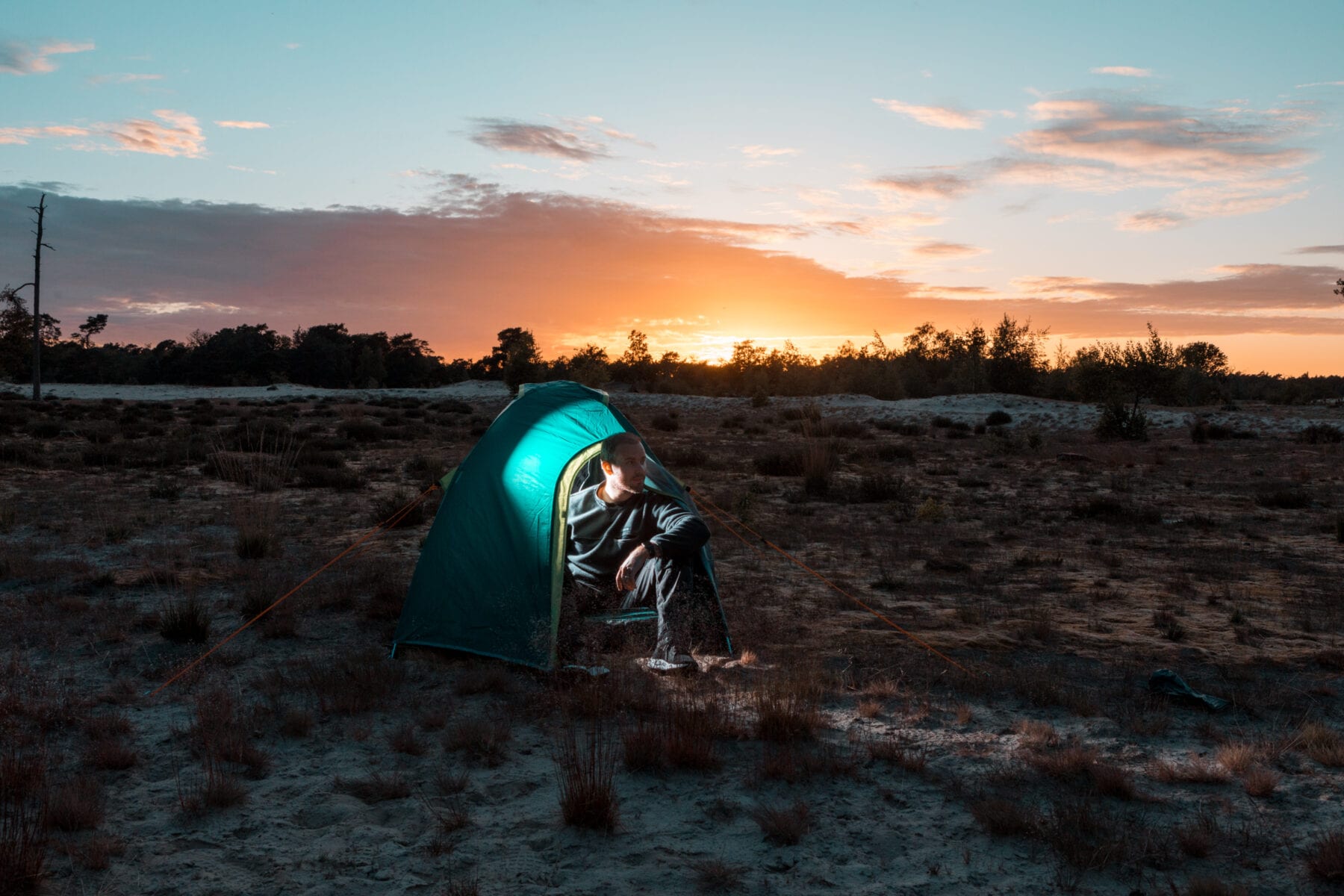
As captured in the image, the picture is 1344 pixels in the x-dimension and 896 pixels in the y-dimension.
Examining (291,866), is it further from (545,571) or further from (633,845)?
(545,571)

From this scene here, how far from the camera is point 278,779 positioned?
5039 mm

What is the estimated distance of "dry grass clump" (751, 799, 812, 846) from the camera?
442 cm

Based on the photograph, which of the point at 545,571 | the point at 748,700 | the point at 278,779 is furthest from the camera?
the point at 545,571

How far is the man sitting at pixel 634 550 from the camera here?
264 inches

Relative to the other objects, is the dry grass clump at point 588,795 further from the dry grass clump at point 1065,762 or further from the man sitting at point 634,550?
the dry grass clump at point 1065,762

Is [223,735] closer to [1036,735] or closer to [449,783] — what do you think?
[449,783]

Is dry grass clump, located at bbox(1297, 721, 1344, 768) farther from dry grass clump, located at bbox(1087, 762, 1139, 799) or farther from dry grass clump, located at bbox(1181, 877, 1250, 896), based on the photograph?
dry grass clump, located at bbox(1181, 877, 1250, 896)

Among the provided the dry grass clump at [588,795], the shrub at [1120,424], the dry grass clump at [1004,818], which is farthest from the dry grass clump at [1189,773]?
the shrub at [1120,424]

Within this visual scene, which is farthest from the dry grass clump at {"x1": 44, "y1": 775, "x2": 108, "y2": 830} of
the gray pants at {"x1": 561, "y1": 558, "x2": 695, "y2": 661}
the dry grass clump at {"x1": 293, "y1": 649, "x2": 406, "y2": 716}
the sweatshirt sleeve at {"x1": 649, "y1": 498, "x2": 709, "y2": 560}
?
the sweatshirt sleeve at {"x1": 649, "y1": 498, "x2": 709, "y2": 560}

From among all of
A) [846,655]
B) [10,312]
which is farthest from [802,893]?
[10,312]

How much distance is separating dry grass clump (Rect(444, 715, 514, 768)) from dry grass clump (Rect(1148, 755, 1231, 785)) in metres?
3.88

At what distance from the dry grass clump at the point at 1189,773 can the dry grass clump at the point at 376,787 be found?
4.33m

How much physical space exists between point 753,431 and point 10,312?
113 ft

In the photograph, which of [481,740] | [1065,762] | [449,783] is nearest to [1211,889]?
[1065,762]
